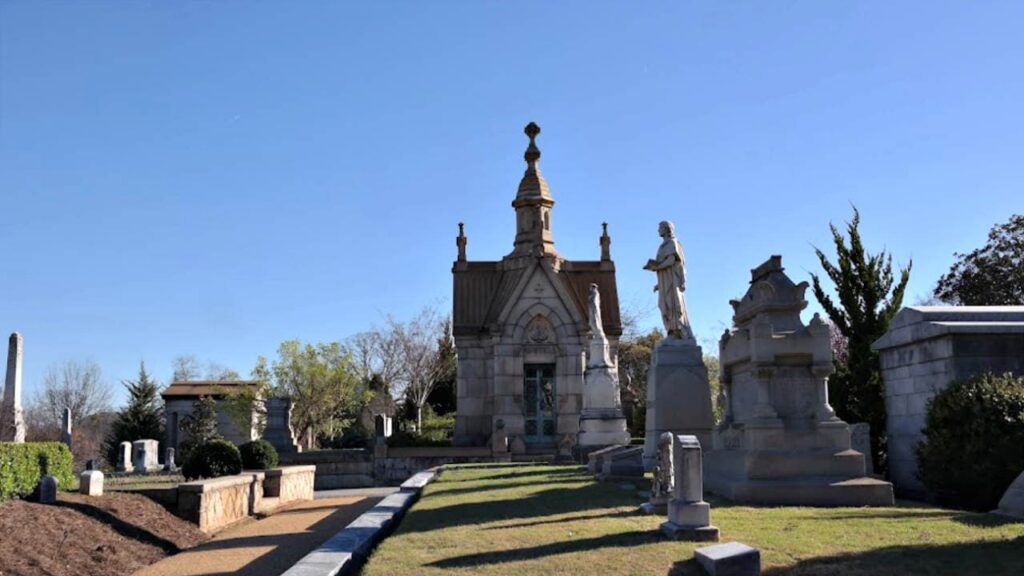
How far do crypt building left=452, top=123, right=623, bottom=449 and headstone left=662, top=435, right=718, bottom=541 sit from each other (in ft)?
70.0

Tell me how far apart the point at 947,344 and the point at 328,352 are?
27.3m

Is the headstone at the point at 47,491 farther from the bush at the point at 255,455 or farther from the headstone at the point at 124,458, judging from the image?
the headstone at the point at 124,458

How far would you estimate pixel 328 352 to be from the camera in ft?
120

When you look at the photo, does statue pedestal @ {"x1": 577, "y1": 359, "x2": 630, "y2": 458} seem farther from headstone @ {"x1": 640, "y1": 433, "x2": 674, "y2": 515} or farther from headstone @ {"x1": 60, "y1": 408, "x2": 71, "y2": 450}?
headstone @ {"x1": 60, "y1": 408, "x2": 71, "y2": 450}

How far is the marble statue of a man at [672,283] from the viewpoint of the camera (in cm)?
1734

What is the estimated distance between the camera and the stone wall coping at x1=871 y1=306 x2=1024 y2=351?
13.2 meters

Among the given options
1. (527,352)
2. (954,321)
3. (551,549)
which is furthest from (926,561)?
(527,352)

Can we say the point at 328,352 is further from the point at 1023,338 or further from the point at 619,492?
the point at 1023,338

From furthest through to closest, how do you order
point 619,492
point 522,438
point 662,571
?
point 522,438
point 619,492
point 662,571

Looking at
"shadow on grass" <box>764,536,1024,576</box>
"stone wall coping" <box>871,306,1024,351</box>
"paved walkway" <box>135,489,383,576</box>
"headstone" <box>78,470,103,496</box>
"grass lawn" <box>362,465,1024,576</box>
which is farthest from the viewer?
"headstone" <box>78,470,103,496</box>

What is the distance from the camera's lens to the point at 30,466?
15031 millimetres

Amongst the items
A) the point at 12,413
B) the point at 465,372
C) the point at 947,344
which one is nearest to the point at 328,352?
the point at 465,372

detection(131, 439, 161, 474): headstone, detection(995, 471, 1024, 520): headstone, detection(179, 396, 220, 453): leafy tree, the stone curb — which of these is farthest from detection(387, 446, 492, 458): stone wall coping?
detection(995, 471, 1024, 520): headstone

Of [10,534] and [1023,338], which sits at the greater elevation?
[1023,338]
